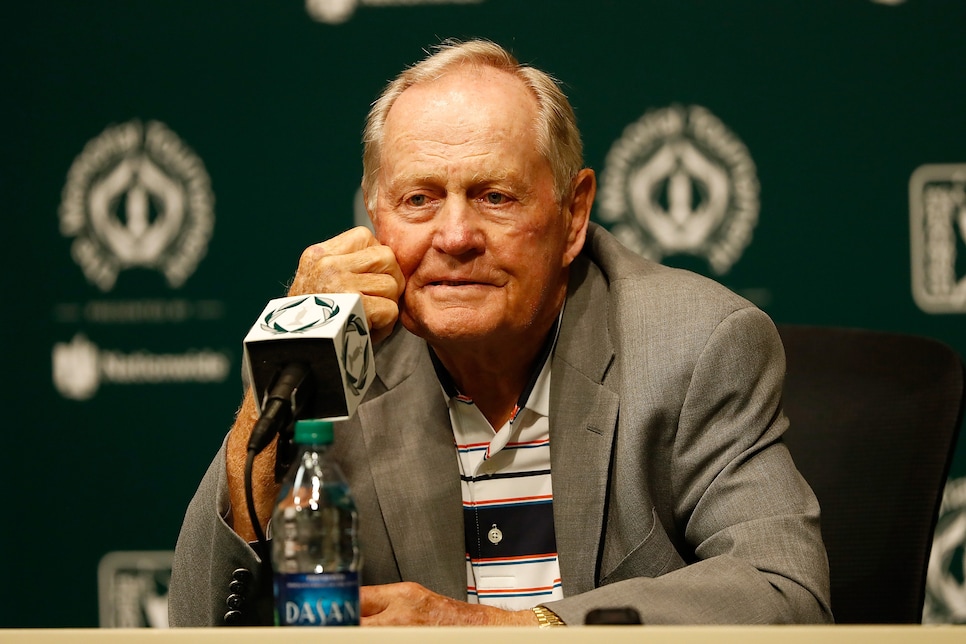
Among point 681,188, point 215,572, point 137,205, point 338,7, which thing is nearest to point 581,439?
point 215,572

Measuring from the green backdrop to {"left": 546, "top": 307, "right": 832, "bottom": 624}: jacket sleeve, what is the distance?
121 centimetres

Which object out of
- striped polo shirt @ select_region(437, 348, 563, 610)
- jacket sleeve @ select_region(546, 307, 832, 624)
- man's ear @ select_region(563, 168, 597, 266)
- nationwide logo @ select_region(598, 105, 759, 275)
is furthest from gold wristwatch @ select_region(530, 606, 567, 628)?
nationwide logo @ select_region(598, 105, 759, 275)

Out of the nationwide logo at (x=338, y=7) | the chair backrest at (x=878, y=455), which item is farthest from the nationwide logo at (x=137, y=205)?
the chair backrest at (x=878, y=455)

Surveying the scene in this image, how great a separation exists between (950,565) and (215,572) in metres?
2.18

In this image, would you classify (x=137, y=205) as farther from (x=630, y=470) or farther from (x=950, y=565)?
(x=950, y=565)

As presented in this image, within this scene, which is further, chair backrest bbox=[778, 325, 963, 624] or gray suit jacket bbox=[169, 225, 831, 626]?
A: chair backrest bbox=[778, 325, 963, 624]

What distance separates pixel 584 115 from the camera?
3.13 meters

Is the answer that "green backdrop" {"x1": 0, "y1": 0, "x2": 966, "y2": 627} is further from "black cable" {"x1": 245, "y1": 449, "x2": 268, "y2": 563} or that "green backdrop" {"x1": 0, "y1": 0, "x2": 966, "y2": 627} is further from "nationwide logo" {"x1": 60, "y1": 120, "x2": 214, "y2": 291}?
"black cable" {"x1": 245, "y1": 449, "x2": 268, "y2": 563}

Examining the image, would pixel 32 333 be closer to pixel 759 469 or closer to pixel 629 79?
pixel 629 79

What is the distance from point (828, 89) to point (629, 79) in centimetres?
59

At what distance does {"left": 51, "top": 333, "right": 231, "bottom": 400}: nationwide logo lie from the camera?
3.26 meters

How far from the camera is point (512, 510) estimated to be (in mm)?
2051

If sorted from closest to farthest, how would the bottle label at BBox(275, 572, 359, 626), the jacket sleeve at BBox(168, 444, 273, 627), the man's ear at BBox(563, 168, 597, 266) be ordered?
1. the bottle label at BBox(275, 572, 359, 626)
2. the jacket sleeve at BBox(168, 444, 273, 627)
3. the man's ear at BBox(563, 168, 597, 266)

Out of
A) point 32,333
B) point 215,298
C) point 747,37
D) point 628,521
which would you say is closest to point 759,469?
point 628,521
